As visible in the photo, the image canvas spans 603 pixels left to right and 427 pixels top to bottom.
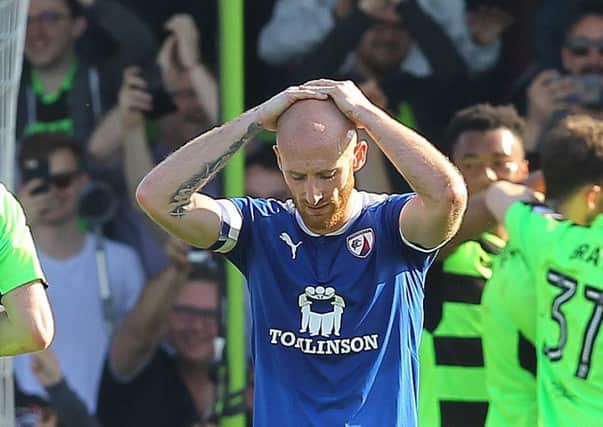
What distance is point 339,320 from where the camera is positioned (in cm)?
436

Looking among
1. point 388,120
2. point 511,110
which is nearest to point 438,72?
point 511,110

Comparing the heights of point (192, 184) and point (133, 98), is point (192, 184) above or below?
above

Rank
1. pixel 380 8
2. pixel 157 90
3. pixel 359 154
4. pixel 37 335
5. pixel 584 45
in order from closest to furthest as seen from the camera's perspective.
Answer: pixel 37 335 → pixel 359 154 → pixel 584 45 → pixel 380 8 → pixel 157 90

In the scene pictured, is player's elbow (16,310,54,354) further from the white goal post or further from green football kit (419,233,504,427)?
the white goal post

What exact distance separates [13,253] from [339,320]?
85 centimetres

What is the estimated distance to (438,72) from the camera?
25.0 ft

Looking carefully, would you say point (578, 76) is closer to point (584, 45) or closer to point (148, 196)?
point (584, 45)

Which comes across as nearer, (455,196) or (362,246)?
(455,196)

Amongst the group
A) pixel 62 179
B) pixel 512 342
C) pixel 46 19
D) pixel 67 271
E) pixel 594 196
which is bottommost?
pixel 67 271

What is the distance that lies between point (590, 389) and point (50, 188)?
3.34 m

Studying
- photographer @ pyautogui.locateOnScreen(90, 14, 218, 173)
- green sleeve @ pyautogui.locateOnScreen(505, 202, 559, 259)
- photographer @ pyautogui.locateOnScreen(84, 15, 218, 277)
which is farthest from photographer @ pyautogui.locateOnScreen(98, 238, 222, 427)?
green sleeve @ pyautogui.locateOnScreen(505, 202, 559, 259)

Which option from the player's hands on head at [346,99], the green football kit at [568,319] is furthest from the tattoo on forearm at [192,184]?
the green football kit at [568,319]

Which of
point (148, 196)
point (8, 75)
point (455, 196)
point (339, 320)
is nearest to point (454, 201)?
point (455, 196)

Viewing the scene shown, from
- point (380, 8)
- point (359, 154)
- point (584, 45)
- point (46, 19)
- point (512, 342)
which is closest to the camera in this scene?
point (359, 154)
